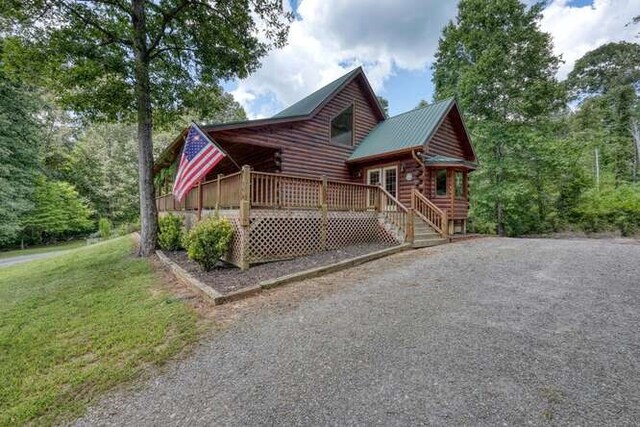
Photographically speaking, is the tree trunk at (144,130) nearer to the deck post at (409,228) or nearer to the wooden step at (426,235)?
the deck post at (409,228)

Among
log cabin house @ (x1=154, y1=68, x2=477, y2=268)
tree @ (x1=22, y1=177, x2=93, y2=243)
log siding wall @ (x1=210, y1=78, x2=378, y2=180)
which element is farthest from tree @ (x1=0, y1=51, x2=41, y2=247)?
log siding wall @ (x1=210, y1=78, x2=378, y2=180)

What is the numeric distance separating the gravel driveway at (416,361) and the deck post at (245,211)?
201 centimetres

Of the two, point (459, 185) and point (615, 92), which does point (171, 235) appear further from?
point (615, 92)

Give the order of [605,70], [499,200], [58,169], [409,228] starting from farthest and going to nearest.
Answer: [58,169], [605,70], [499,200], [409,228]

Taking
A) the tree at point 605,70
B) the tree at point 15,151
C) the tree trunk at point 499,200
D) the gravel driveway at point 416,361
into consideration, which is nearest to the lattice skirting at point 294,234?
the gravel driveway at point 416,361

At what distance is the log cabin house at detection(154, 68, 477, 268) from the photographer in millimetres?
7425

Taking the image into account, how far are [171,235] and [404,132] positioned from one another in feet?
33.5

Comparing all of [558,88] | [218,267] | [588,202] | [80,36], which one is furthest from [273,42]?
[588,202]

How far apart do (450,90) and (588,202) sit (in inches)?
400

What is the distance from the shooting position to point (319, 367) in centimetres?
294

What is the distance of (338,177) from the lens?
12.9 meters

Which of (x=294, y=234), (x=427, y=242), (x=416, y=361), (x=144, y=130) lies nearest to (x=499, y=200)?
(x=427, y=242)

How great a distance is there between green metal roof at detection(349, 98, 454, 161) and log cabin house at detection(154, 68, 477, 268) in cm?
6

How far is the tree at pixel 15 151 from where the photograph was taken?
733 inches
